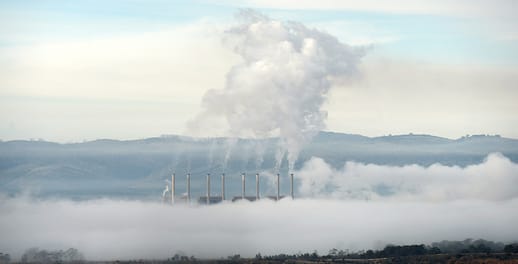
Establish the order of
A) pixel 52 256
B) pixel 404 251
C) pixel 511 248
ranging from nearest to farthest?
pixel 52 256 < pixel 404 251 < pixel 511 248

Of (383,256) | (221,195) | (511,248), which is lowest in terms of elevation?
(383,256)

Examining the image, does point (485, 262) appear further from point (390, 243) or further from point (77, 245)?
point (77, 245)

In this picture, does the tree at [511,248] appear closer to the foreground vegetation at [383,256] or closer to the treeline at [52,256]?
the foreground vegetation at [383,256]

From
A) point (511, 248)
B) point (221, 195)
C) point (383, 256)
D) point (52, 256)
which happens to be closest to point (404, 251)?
point (383, 256)

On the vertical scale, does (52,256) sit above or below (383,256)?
above

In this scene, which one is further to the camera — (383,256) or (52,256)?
(383,256)

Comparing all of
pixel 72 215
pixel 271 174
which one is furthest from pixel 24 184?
pixel 271 174

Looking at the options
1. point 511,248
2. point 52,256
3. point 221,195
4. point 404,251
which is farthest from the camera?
point 221,195

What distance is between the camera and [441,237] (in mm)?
180875

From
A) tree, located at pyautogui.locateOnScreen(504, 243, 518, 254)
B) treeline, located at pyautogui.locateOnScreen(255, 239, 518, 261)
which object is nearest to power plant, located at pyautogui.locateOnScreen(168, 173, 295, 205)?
treeline, located at pyautogui.locateOnScreen(255, 239, 518, 261)

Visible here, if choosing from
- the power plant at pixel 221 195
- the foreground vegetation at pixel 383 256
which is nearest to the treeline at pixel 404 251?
the foreground vegetation at pixel 383 256

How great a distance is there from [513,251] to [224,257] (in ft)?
95.6

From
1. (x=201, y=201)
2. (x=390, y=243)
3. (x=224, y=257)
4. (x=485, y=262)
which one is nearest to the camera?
(x=485, y=262)

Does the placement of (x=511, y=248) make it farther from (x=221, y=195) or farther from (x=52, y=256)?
(x=52, y=256)
